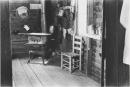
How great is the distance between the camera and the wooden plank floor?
440 centimetres

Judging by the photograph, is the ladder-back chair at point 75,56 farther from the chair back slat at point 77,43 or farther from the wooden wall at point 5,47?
the wooden wall at point 5,47

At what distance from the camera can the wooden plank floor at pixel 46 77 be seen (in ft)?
14.4

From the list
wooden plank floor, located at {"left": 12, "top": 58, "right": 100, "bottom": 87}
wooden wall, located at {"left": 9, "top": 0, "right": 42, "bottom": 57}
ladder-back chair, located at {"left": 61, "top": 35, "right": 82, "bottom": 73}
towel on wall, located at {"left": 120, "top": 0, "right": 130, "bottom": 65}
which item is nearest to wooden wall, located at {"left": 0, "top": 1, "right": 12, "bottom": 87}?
towel on wall, located at {"left": 120, "top": 0, "right": 130, "bottom": 65}

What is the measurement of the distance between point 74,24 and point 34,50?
177 cm

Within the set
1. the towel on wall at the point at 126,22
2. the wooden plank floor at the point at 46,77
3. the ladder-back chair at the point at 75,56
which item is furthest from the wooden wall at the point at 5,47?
the ladder-back chair at the point at 75,56

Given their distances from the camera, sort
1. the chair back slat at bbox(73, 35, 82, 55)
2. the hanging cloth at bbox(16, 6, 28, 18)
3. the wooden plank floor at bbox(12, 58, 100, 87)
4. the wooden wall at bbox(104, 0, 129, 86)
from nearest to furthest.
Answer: the wooden wall at bbox(104, 0, 129, 86) → the wooden plank floor at bbox(12, 58, 100, 87) → the chair back slat at bbox(73, 35, 82, 55) → the hanging cloth at bbox(16, 6, 28, 18)

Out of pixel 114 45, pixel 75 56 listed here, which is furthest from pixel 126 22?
pixel 75 56

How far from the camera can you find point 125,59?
254 cm

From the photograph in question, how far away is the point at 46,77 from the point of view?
4926mm

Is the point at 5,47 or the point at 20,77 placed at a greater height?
the point at 5,47

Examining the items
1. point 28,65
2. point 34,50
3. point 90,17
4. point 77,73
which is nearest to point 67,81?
point 77,73

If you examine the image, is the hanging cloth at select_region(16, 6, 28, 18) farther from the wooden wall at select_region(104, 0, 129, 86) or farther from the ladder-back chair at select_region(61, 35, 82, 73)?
the wooden wall at select_region(104, 0, 129, 86)

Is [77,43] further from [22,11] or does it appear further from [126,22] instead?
[22,11]

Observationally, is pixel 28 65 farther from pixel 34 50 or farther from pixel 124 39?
pixel 124 39
